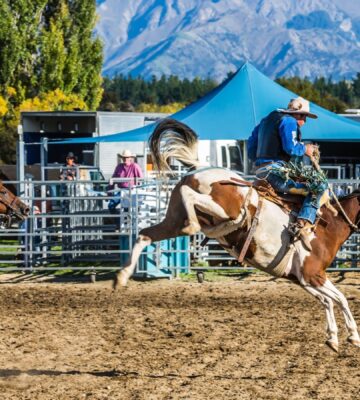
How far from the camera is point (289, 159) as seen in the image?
26.1ft

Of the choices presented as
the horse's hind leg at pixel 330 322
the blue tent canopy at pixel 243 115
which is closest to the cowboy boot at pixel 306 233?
the horse's hind leg at pixel 330 322

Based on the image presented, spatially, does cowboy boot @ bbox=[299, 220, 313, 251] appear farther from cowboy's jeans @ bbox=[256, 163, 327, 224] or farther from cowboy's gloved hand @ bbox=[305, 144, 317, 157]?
cowboy's gloved hand @ bbox=[305, 144, 317, 157]

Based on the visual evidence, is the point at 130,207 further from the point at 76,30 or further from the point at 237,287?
the point at 76,30

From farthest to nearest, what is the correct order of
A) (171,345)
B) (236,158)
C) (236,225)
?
(236,158)
(171,345)
(236,225)

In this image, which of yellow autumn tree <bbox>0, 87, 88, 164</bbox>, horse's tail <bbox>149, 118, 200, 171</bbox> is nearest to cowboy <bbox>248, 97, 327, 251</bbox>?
horse's tail <bbox>149, 118, 200, 171</bbox>

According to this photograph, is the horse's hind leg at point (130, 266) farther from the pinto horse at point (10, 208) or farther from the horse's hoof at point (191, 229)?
the pinto horse at point (10, 208)

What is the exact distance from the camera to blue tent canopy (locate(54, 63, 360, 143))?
14.9 m

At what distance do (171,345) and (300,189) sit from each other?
1950mm

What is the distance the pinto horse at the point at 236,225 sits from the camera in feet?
23.6

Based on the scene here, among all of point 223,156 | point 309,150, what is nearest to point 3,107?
point 223,156

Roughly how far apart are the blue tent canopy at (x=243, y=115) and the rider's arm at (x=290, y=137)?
6798mm

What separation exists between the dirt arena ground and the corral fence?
40.7 inches

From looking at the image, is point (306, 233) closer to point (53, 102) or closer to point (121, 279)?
point (121, 279)

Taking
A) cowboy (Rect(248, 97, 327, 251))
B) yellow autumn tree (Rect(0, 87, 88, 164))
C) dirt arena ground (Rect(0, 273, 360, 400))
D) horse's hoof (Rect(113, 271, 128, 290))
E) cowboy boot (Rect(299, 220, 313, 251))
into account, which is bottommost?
dirt arena ground (Rect(0, 273, 360, 400))
